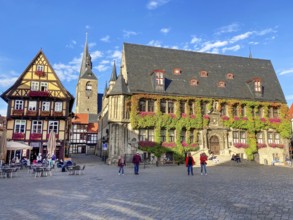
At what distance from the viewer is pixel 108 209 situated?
7953 mm

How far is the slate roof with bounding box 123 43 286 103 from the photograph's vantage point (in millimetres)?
33406

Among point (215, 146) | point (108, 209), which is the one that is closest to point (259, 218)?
point (108, 209)

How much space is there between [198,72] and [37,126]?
23.3m

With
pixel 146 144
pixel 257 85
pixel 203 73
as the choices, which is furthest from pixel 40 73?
pixel 257 85

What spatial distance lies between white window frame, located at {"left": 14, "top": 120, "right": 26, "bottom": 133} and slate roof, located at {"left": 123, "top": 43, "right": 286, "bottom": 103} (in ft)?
46.5

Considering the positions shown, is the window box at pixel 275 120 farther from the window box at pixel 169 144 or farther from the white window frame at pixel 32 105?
the white window frame at pixel 32 105

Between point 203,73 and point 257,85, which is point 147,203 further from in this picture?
point 257,85

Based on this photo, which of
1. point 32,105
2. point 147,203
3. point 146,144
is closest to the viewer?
point 147,203

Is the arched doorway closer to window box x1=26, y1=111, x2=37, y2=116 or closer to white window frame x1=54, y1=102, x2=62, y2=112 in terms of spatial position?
white window frame x1=54, y1=102, x2=62, y2=112

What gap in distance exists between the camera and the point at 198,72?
36.9 metres

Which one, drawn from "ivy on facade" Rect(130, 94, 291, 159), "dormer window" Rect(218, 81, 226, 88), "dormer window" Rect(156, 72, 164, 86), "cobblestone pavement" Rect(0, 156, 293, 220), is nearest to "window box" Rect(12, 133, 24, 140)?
"ivy on facade" Rect(130, 94, 291, 159)

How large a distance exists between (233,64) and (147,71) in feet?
49.8

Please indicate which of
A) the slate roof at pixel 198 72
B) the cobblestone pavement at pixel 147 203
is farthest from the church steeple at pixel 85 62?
the cobblestone pavement at pixel 147 203

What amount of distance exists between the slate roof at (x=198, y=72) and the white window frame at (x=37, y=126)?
12.4m
